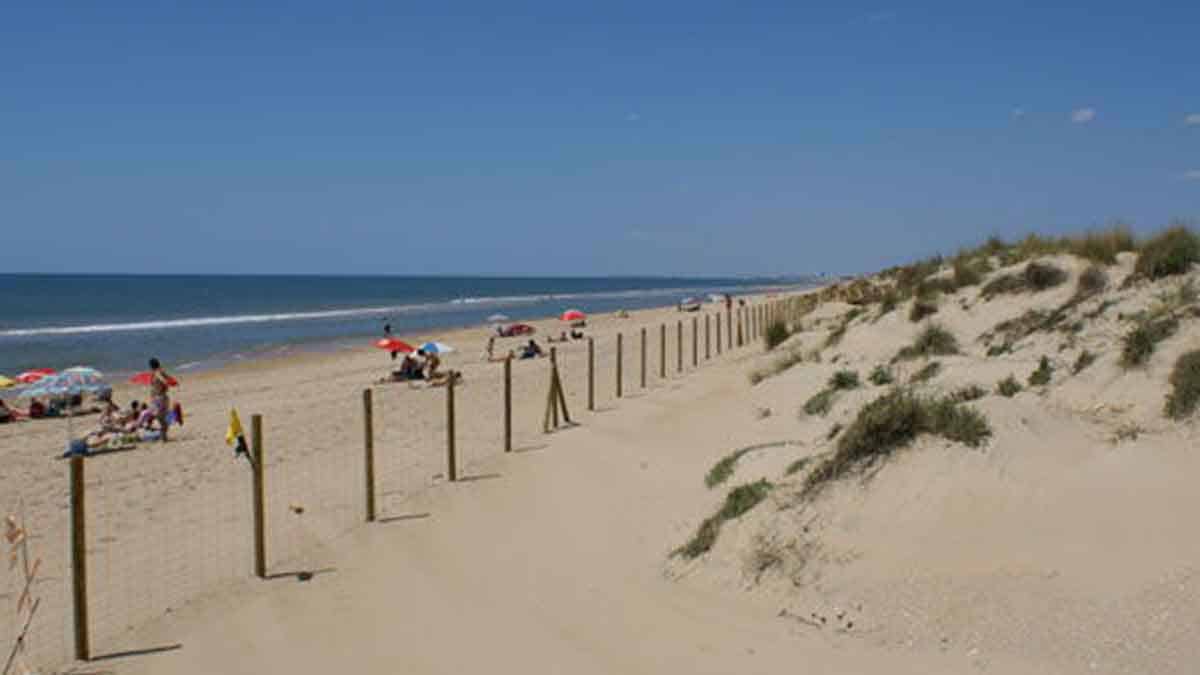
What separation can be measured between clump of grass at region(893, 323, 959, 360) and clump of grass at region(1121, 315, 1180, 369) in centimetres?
594

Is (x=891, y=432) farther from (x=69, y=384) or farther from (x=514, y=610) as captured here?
(x=69, y=384)

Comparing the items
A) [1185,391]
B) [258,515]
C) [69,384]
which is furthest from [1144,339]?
[69,384]

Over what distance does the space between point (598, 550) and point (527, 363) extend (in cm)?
1909

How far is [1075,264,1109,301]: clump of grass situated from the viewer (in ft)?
54.7

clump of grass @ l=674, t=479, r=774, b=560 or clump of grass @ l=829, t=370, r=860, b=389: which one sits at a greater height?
clump of grass @ l=829, t=370, r=860, b=389

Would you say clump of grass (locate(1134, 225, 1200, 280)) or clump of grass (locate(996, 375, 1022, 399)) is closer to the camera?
clump of grass (locate(996, 375, 1022, 399))

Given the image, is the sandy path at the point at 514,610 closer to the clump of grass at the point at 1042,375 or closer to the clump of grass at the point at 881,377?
the clump of grass at the point at 881,377

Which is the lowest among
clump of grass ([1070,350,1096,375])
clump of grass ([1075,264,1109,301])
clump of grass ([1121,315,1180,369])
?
clump of grass ([1070,350,1096,375])

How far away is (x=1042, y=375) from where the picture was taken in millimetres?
10445

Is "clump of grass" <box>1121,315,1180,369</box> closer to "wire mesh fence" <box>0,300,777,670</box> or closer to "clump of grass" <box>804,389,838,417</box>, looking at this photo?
"clump of grass" <box>804,389,838,417</box>

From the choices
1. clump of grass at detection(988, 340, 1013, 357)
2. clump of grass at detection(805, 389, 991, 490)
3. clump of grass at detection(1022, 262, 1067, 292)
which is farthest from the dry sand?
clump of grass at detection(1022, 262, 1067, 292)

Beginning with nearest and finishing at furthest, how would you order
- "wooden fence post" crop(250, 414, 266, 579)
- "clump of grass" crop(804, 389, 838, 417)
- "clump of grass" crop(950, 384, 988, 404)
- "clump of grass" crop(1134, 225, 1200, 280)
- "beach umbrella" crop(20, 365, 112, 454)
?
"wooden fence post" crop(250, 414, 266, 579), "clump of grass" crop(950, 384, 988, 404), "clump of grass" crop(804, 389, 838, 417), "clump of grass" crop(1134, 225, 1200, 280), "beach umbrella" crop(20, 365, 112, 454)

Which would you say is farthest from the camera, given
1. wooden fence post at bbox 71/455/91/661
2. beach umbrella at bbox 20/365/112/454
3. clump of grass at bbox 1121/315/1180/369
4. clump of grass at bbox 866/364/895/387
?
beach umbrella at bbox 20/365/112/454

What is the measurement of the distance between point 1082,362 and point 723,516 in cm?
466
